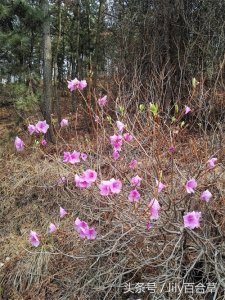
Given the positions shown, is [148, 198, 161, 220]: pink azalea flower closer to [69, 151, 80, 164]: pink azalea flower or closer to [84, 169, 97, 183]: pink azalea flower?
[84, 169, 97, 183]: pink azalea flower

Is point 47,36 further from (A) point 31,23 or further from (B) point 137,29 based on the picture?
(B) point 137,29

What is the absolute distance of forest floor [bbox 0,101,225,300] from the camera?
9.78 ft

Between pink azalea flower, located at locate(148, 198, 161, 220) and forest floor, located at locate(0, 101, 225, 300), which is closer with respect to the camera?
pink azalea flower, located at locate(148, 198, 161, 220)

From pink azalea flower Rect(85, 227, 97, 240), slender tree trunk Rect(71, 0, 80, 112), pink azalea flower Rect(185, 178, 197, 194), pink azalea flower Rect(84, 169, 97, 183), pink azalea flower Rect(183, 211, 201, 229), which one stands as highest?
pink azalea flower Rect(185, 178, 197, 194)

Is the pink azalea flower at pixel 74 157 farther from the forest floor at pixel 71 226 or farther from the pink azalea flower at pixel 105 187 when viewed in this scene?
the pink azalea flower at pixel 105 187

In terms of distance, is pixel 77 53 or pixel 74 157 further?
pixel 77 53

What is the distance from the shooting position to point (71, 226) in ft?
13.7

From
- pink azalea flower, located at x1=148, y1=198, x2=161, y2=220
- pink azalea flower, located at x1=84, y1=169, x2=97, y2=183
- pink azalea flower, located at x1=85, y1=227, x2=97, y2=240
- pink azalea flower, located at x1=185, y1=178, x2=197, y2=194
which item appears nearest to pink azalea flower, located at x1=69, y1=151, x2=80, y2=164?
pink azalea flower, located at x1=84, y1=169, x2=97, y2=183

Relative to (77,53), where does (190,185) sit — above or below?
above

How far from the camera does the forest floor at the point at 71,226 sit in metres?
2.98

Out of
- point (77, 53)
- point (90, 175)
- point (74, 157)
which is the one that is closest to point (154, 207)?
point (90, 175)

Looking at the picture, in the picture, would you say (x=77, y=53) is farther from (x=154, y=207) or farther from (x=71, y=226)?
(x=154, y=207)

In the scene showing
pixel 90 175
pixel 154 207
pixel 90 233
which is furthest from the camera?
pixel 90 233

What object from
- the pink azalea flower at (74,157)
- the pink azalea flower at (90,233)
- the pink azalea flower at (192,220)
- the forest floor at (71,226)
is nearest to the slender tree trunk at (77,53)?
the forest floor at (71,226)
